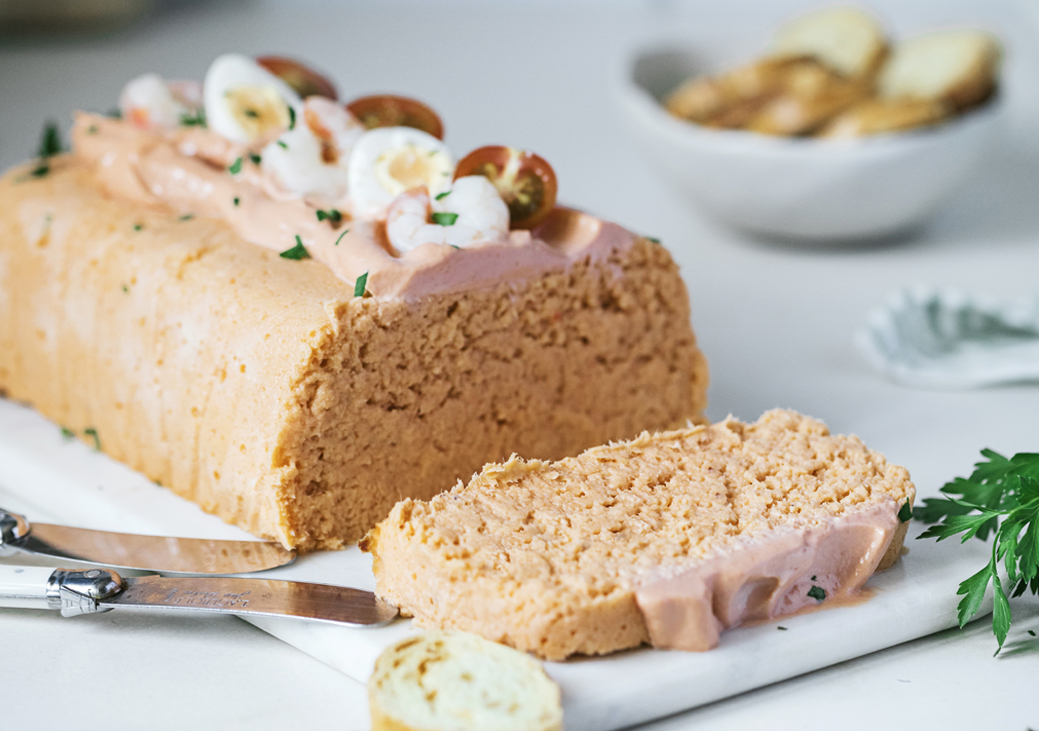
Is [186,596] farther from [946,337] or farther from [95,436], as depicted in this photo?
[946,337]

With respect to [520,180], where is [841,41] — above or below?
above

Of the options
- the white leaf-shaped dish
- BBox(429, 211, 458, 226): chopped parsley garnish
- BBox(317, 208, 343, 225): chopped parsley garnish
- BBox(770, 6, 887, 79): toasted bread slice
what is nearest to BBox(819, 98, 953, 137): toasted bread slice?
BBox(770, 6, 887, 79): toasted bread slice

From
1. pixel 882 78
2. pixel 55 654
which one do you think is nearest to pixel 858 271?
pixel 882 78

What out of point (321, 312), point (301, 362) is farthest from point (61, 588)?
point (321, 312)

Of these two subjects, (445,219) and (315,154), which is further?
(315,154)

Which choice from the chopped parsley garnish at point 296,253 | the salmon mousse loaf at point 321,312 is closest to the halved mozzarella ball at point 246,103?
the salmon mousse loaf at point 321,312

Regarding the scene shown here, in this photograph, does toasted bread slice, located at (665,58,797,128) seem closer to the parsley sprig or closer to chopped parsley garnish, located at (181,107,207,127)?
chopped parsley garnish, located at (181,107,207,127)
